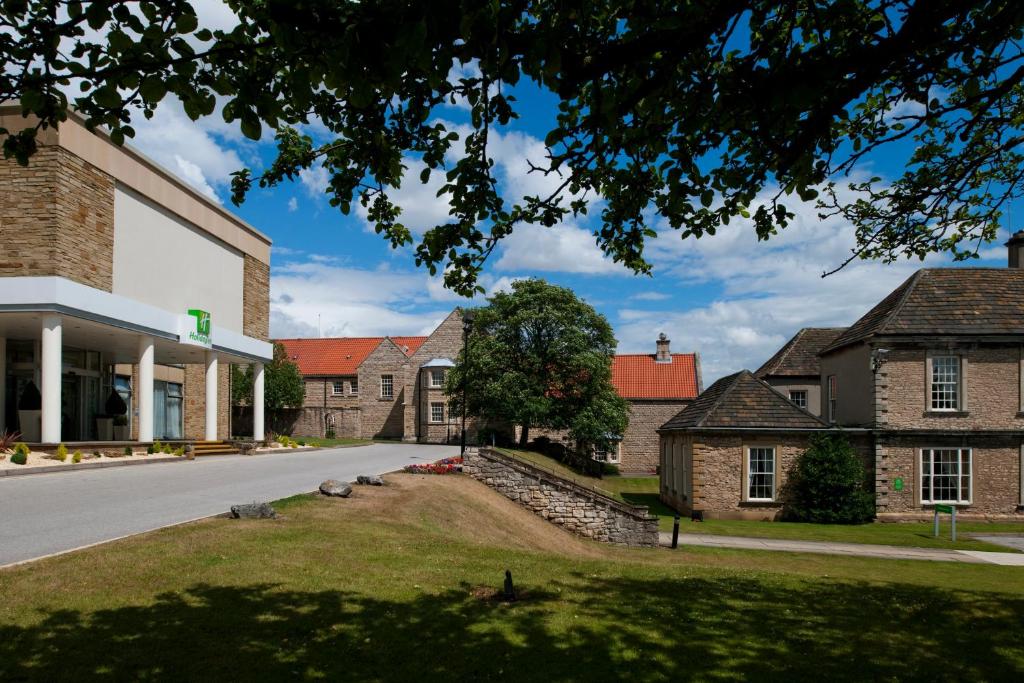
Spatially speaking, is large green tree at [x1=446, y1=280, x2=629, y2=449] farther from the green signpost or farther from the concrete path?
the concrete path

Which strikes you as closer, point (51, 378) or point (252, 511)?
point (252, 511)

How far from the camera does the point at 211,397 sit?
34438 millimetres

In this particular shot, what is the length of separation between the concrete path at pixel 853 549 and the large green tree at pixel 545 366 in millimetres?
19933

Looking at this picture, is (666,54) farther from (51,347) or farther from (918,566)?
(51,347)

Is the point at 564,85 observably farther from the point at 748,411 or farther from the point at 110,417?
the point at 110,417

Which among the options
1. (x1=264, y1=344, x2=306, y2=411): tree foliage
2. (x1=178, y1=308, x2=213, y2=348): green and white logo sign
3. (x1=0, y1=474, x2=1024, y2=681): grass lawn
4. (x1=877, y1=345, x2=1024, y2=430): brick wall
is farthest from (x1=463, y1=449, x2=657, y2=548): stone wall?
(x1=264, y1=344, x2=306, y2=411): tree foliage

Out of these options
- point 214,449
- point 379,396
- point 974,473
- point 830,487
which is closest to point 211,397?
point 214,449

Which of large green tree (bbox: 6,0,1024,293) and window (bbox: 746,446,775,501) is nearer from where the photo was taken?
large green tree (bbox: 6,0,1024,293)

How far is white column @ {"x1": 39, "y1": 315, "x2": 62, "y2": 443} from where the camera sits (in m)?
23.6

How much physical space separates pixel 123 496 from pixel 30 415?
47.9ft

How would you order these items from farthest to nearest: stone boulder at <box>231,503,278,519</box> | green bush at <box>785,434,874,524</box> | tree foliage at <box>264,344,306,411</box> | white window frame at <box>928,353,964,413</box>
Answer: tree foliage at <box>264,344,306,411</box> < white window frame at <box>928,353,964,413</box> < green bush at <box>785,434,874,524</box> < stone boulder at <box>231,503,278,519</box>

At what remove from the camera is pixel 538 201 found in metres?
7.71

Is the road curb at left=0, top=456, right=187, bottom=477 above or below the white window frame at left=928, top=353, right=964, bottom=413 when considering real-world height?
below

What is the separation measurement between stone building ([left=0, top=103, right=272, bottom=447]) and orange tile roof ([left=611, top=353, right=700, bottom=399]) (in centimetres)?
2650
